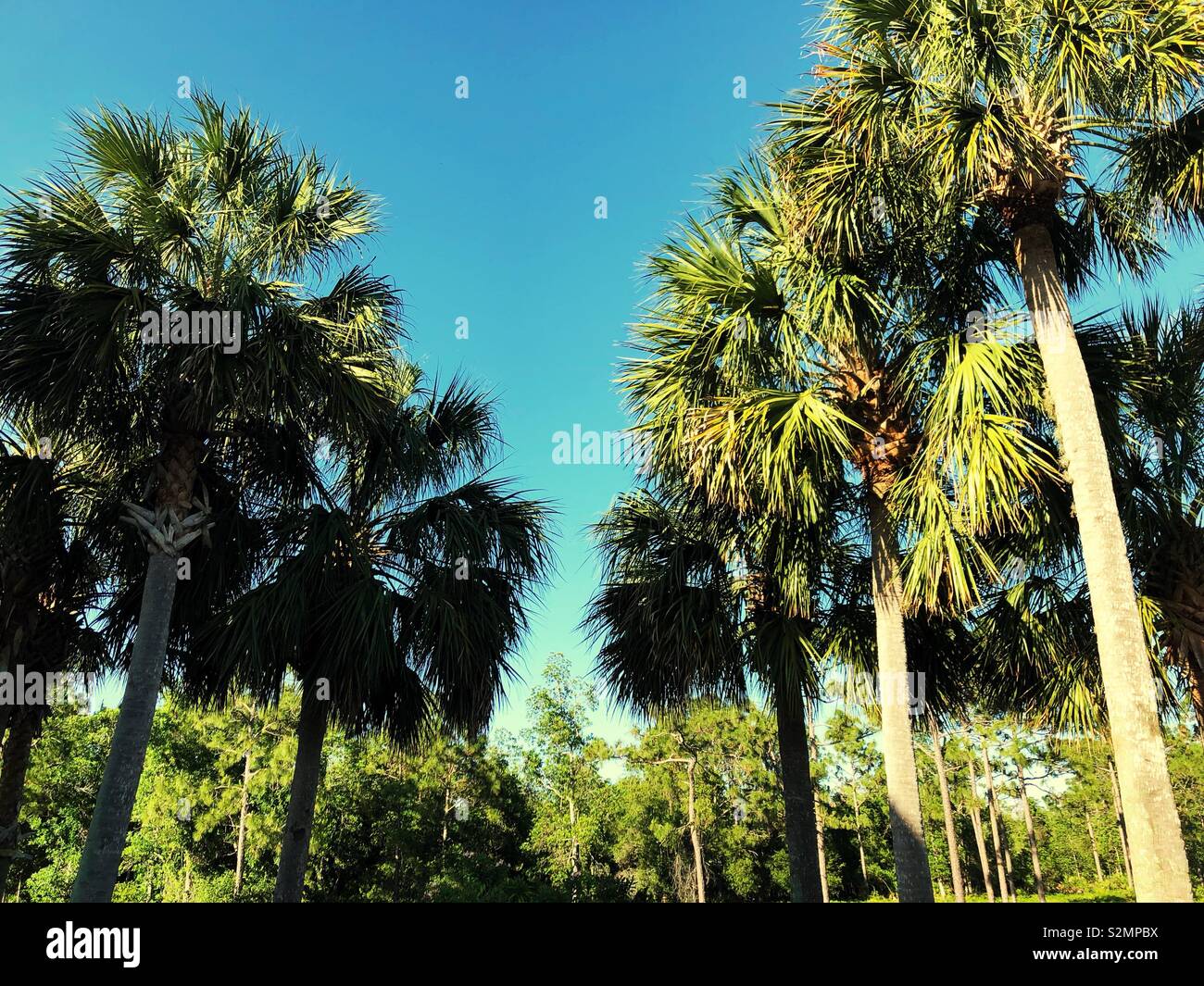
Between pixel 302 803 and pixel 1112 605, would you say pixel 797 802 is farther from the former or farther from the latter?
pixel 302 803

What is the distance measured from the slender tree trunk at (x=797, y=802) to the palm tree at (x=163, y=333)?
612cm

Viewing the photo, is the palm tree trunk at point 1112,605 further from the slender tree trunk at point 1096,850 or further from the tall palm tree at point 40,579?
the slender tree trunk at point 1096,850

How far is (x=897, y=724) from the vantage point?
7.35 m

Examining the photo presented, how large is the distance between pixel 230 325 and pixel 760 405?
5.29 m

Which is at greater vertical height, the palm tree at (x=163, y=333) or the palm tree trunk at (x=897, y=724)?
the palm tree at (x=163, y=333)

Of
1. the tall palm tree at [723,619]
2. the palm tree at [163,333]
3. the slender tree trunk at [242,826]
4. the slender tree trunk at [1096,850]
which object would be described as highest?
the palm tree at [163,333]

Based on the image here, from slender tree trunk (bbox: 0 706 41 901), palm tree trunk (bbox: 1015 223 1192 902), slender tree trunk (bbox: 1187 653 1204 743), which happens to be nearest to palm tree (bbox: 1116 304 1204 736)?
slender tree trunk (bbox: 1187 653 1204 743)

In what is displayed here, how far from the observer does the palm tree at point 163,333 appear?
7242mm

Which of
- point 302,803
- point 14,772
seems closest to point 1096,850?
point 302,803

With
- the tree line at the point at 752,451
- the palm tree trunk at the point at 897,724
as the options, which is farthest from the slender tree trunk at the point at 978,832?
the palm tree trunk at the point at 897,724

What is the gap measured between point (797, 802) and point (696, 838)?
21.8 metres

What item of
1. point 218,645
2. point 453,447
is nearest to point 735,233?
point 453,447
